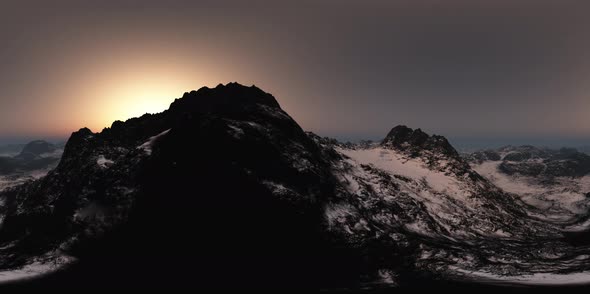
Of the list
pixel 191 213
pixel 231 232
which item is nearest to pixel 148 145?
pixel 191 213

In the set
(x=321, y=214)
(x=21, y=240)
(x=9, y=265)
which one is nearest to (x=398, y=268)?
(x=321, y=214)

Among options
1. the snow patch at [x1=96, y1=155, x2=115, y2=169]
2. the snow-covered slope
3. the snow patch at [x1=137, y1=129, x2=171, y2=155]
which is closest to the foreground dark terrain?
the snow patch at [x1=96, y1=155, x2=115, y2=169]

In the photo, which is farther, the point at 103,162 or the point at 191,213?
the point at 103,162

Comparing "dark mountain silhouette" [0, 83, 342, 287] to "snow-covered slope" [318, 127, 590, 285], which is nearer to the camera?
"dark mountain silhouette" [0, 83, 342, 287]

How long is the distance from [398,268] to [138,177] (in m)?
100

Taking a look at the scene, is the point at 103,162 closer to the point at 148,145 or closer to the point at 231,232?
the point at 148,145

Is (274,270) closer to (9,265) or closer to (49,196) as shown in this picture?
(9,265)

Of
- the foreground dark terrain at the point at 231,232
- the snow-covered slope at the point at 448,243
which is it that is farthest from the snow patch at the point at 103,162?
the snow-covered slope at the point at 448,243

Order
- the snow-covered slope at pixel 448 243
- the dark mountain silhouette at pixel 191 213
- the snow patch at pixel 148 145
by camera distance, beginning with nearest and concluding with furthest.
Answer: the dark mountain silhouette at pixel 191 213
the snow-covered slope at pixel 448 243
the snow patch at pixel 148 145

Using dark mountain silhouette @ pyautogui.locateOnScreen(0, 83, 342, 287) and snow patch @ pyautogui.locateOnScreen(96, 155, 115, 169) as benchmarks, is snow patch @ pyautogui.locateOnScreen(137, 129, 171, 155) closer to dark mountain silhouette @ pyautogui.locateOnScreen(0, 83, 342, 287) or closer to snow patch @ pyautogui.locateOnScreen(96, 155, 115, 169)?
dark mountain silhouette @ pyautogui.locateOnScreen(0, 83, 342, 287)

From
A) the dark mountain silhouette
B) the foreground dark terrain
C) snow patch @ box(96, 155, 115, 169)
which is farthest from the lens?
snow patch @ box(96, 155, 115, 169)

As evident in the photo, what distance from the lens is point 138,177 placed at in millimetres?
145500

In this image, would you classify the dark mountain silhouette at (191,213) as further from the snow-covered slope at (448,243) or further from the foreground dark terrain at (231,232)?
the snow-covered slope at (448,243)

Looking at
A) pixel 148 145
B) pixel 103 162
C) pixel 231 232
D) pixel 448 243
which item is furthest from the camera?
pixel 148 145
